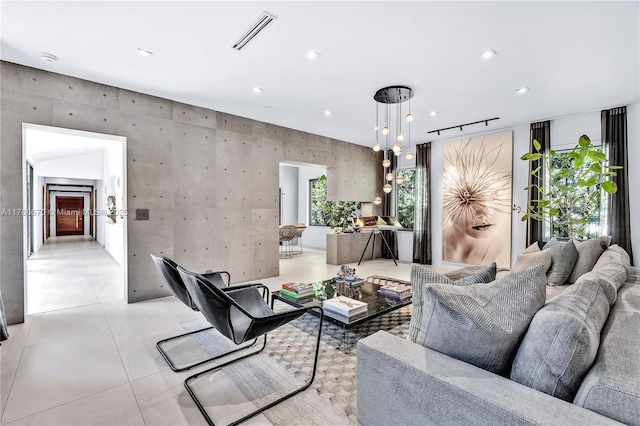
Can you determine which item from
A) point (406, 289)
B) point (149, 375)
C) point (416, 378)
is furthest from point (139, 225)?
point (416, 378)

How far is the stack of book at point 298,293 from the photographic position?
2.90m

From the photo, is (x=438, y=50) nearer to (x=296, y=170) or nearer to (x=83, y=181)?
(x=296, y=170)

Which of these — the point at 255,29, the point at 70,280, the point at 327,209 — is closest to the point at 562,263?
the point at 255,29

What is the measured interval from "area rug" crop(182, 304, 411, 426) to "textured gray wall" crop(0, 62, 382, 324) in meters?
1.60

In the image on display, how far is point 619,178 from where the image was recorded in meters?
4.47

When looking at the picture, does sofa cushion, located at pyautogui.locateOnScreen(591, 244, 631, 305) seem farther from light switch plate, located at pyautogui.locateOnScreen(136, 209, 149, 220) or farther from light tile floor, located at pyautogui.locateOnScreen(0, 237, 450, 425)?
light switch plate, located at pyautogui.locateOnScreen(136, 209, 149, 220)

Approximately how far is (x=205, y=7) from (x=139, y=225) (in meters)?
2.97

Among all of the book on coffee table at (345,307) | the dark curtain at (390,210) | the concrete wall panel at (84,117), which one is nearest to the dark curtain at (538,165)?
the dark curtain at (390,210)

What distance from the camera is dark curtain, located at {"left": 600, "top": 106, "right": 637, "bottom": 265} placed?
14.4 feet

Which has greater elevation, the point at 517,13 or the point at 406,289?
the point at 517,13

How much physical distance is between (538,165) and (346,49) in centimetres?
447

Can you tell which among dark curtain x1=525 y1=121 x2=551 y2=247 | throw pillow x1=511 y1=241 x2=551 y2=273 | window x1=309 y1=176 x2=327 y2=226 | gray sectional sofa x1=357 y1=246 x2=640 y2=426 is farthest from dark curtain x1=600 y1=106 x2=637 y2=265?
window x1=309 y1=176 x2=327 y2=226

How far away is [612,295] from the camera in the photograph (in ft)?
5.16

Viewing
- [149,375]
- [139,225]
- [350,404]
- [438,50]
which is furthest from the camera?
[139,225]
